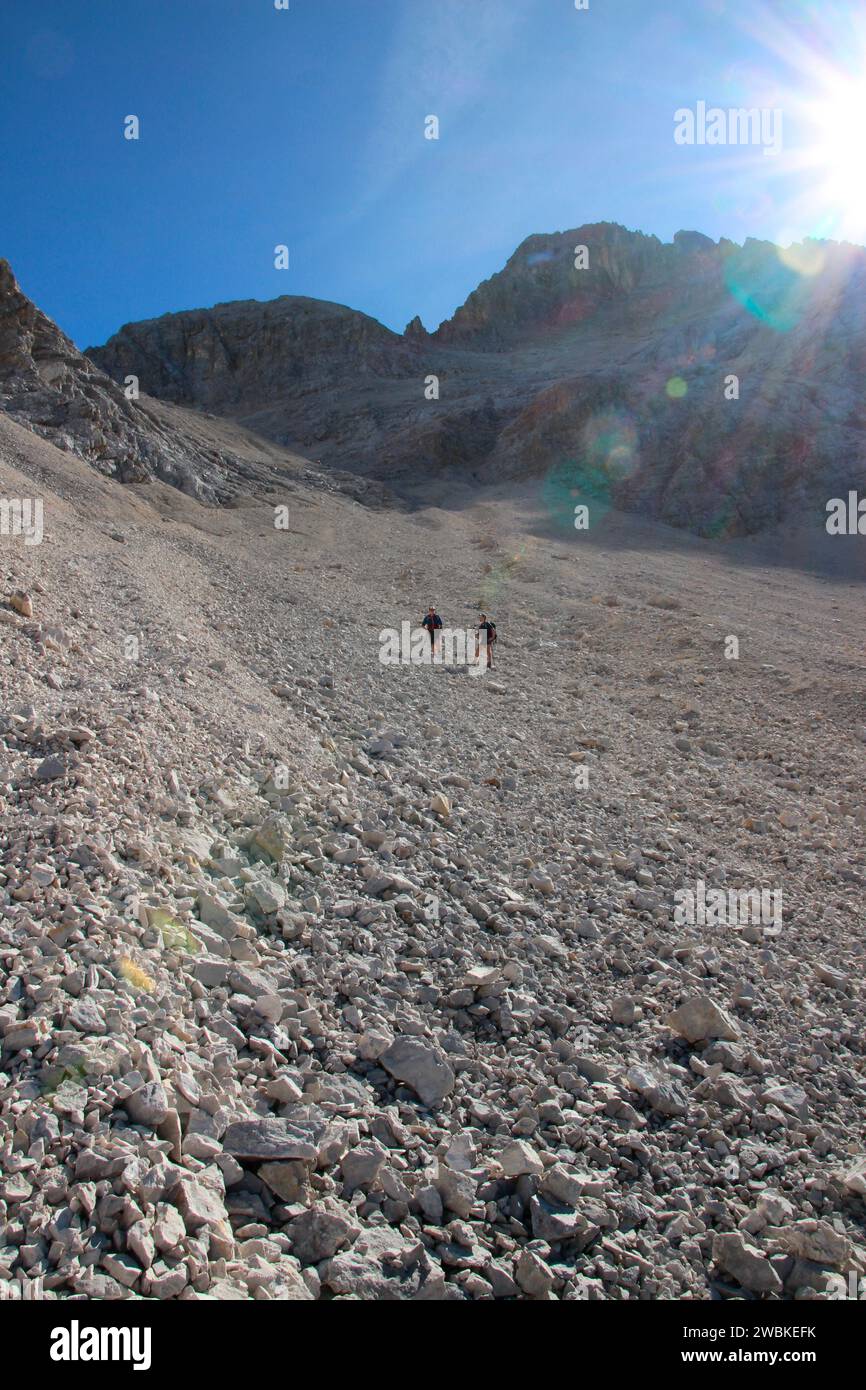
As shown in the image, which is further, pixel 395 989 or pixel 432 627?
pixel 432 627

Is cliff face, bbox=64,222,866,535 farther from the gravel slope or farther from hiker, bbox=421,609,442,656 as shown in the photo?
the gravel slope

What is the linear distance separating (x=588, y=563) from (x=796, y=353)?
111 ft

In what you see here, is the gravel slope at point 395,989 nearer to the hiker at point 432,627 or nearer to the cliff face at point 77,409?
the hiker at point 432,627

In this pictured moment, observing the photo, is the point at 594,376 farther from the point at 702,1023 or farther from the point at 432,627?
the point at 702,1023

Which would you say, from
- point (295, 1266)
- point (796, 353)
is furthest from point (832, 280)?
point (295, 1266)

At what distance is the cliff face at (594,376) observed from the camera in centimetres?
4556

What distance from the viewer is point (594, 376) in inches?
2137

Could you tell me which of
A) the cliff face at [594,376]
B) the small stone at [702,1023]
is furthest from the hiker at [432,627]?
the cliff face at [594,376]

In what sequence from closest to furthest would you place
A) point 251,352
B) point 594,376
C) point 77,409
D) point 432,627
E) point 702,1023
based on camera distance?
point 702,1023 < point 432,627 < point 77,409 < point 594,376 < point 251,352

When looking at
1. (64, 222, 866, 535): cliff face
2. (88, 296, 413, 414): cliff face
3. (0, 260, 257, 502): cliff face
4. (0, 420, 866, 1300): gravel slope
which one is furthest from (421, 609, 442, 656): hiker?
(88, 296, 413, 414): cliff face

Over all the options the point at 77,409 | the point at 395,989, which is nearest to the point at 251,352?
the point at 77,409

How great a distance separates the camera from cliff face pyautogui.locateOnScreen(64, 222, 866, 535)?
45562 millimetres

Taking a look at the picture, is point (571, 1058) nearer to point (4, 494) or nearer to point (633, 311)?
point (4, 494)
